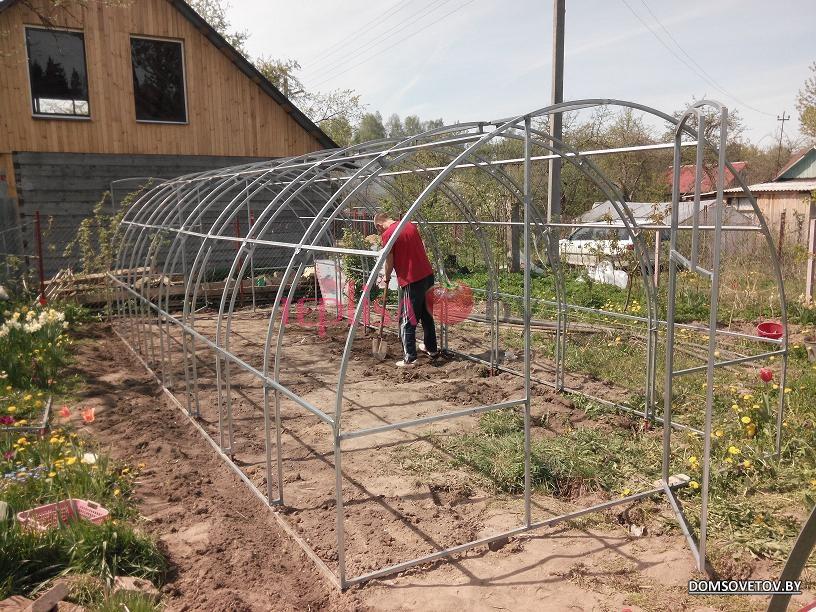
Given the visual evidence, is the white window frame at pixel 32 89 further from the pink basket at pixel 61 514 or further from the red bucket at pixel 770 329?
the red bucket at pixel 770 329

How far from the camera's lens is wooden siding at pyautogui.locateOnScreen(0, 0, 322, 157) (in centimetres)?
1139

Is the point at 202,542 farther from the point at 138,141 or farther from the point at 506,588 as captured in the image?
the point at 138,141

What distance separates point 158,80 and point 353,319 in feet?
37.8

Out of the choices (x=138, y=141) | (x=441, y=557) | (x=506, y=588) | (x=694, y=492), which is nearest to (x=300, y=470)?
(x=441, y=557)

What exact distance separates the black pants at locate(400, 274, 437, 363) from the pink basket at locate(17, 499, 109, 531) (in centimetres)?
443

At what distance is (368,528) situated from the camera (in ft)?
13.4

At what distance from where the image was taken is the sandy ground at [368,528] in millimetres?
3338

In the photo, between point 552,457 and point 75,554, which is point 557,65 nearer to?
point 552,457

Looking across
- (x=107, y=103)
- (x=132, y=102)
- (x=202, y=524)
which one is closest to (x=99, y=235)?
(x=107, y=103)

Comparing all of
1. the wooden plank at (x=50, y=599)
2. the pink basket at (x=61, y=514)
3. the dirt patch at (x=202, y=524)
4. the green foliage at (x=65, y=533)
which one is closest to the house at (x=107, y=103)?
the dirt patch at (x=202, y=524)

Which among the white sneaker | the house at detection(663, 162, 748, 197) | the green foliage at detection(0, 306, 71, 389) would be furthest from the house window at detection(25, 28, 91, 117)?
the house at detection(663, 162, 748, 197)

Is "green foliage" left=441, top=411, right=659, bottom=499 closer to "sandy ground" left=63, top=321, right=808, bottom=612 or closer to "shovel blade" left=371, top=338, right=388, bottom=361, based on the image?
"sandy ground" left=63, top=321, right=808, bottom=612

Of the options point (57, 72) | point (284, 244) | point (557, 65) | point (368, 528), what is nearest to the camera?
point (368, 528)

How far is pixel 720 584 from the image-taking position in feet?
11.1
